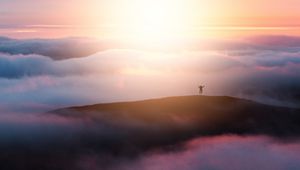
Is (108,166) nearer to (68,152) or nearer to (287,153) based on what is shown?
(68,152)

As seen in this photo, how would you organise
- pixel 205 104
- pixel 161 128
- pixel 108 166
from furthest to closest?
pixel 205 104, pixel 161 128, pixel 108 166

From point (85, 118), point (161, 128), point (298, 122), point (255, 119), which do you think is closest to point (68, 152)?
point (85, 118)

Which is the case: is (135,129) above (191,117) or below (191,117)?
below

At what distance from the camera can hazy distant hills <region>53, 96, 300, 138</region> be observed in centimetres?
16550

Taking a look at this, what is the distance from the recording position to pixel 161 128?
541 feet

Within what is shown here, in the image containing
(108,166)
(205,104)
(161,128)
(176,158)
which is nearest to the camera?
(108,166)

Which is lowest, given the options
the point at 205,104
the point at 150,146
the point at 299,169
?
the point at 299,169

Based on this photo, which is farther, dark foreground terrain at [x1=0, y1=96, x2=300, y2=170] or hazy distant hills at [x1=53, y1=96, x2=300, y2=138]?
hazy distant hills at [x1=53, y1=96, x2=300, y2=138]

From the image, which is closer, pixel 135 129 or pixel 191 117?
pixel 135 129

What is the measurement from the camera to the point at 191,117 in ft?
558

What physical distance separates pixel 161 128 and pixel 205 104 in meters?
22.1

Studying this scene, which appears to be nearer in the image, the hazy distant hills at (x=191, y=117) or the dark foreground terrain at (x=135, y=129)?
the dark foreground terrain at (x=135, y=129)

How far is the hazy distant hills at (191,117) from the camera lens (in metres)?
166

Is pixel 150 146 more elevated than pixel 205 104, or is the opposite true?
pixel 205 104
